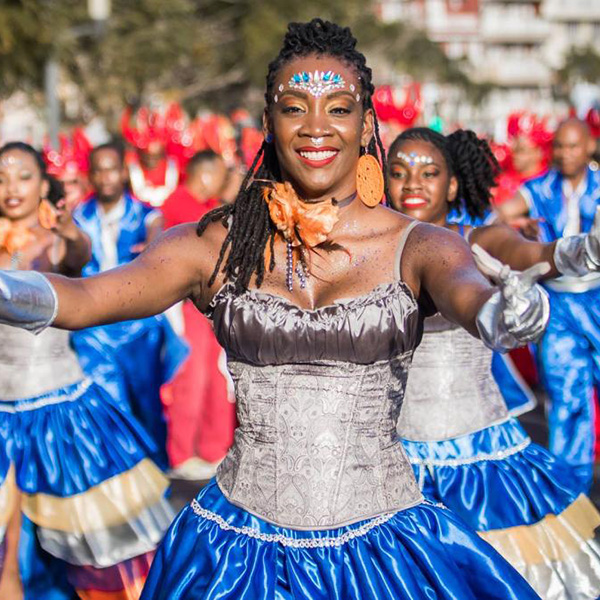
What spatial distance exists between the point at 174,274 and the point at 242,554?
0.72 meters

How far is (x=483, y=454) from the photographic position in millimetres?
4508

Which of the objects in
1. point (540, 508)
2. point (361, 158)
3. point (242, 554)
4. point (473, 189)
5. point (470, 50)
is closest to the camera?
point (242, 554)

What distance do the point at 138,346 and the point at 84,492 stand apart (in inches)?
117

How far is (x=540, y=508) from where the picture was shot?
4352 millimetres

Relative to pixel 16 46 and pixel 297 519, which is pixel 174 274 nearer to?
pixel 297 519

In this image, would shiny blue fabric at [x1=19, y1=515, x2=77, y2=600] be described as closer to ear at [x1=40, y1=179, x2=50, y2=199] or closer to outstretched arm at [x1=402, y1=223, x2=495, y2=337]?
ear at [x1=40, y1=179, x2=50, y2=199]

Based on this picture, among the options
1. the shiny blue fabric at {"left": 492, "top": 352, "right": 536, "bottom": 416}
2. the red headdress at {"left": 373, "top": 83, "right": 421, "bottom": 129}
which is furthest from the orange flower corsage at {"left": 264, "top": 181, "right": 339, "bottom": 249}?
the red headdress at {"left": 373, "top": 83, "right": 421, "bottom": 129}

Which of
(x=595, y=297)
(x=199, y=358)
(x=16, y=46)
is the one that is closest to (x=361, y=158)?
(x=595, y=297)

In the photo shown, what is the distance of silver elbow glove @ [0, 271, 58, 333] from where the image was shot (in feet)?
8.81

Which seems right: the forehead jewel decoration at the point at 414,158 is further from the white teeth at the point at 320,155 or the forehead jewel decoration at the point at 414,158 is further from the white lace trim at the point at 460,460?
the white teeth at the point at 320,155

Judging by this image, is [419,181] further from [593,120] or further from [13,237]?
[593,120]

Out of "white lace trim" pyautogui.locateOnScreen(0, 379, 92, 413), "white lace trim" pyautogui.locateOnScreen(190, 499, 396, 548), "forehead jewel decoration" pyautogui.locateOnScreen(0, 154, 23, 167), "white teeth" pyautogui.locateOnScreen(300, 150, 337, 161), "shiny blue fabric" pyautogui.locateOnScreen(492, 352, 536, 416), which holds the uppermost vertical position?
"white teeth" pyautogui.locateOnScreen(300, 150, 337, 161)

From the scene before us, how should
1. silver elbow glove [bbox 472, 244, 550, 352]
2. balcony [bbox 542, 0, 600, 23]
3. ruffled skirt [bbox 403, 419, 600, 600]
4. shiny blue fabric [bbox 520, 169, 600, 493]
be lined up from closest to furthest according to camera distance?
silver elbow glove [bbox 472, 244, 550, 352] < ruffled skirt [bbox 403, 419, 600, 600] < shiny blue fabric [bbox 520, 169, 600, 493] < balcony [bbox 542, 0, 600, 23]

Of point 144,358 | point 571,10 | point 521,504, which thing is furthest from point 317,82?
point 571,10
